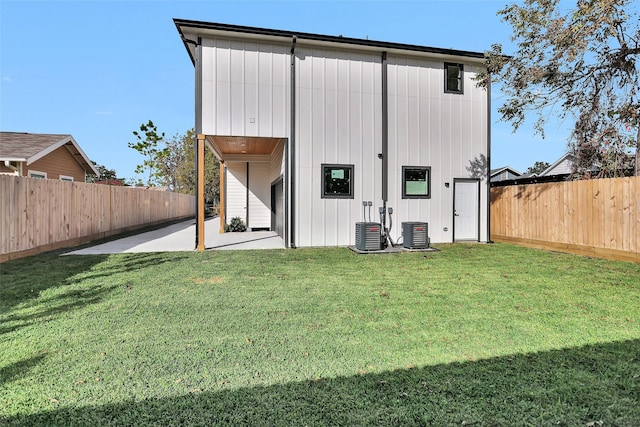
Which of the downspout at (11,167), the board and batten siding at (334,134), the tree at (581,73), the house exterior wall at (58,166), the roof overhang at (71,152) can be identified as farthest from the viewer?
the house exterior wall at (58,166)

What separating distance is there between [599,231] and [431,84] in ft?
19.7

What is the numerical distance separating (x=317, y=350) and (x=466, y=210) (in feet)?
29.5

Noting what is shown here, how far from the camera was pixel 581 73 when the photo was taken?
335 inches

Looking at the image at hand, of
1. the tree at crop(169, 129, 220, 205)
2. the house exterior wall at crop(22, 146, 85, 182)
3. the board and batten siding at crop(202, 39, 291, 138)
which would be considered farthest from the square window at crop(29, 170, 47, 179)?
the tree at crop(169, 129, 220, 205)

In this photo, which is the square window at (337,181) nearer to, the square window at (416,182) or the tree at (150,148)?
the square window at (416,182)

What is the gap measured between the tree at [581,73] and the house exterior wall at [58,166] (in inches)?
648

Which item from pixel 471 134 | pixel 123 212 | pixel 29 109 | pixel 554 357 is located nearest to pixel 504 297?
pixel 554 357

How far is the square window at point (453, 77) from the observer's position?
9.83 metres

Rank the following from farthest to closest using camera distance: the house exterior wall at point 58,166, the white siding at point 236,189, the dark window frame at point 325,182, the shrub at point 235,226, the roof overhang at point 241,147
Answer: the white siding at point 236,189 → the shrub at point 235,226 → the house exterior wall at point 58,166 → the roof overhang at point 241,147 → the dark window frame at point 325,182

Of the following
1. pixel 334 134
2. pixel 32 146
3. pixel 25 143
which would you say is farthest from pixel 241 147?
pixel 25 143

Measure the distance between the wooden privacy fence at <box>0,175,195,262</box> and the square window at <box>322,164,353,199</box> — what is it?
706 cm

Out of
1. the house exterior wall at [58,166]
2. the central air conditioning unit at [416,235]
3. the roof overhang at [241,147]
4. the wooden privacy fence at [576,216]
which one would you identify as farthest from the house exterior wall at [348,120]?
the house exterior wall at [58,166]

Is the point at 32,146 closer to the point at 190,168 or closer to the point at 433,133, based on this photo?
the point at 433,133

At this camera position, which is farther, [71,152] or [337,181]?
[71,152]
